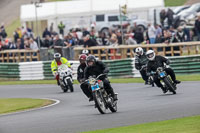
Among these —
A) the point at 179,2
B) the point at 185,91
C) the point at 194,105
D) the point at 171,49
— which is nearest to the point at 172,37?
the point at 171,49

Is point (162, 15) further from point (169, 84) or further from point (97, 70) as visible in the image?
point (97, 70)

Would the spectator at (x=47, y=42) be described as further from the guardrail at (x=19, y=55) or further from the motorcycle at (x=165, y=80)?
the motorcycle at (x=165, y=80)

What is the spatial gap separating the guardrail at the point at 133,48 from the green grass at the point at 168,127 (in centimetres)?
1596

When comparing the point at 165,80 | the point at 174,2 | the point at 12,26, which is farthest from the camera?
the point at 12,26

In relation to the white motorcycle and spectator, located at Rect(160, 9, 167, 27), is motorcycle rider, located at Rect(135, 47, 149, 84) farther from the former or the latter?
spectator, located at Rect(160, 9, 167, 27)

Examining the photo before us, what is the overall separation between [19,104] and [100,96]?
6.47m

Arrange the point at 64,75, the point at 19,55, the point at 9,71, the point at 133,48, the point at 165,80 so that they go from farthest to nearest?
the point at 19,55 < the point at 9,71 < the point at 133,48 < the point at 64,75 < the point at 165,80

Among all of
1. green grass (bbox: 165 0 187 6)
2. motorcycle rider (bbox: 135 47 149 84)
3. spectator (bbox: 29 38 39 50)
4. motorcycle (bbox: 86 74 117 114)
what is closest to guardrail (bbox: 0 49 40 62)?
spectator (bbox: 29 38 39 50)

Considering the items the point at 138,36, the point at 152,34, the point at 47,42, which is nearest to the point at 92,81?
the point at 152,34

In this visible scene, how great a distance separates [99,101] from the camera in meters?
15.1

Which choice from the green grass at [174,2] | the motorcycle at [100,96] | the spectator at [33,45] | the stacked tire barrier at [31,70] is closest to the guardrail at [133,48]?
the stacked tire barrier at [31,70]

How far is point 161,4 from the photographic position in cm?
4131

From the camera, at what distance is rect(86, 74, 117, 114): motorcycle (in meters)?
15.0

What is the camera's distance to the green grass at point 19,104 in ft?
64.5
